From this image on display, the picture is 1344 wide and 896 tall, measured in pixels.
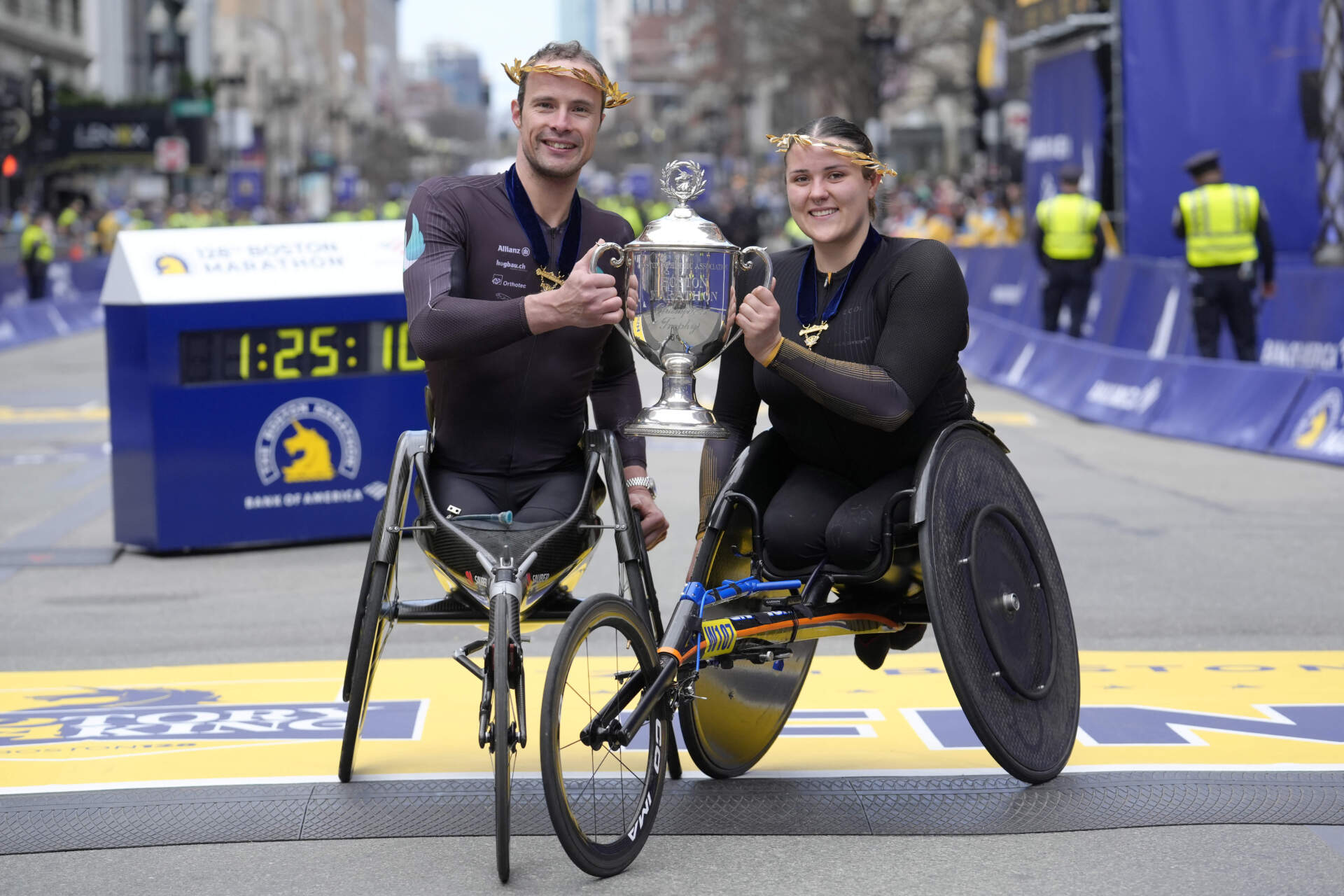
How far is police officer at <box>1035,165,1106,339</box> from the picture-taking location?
58.5ft

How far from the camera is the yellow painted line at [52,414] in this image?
16625 millimetres

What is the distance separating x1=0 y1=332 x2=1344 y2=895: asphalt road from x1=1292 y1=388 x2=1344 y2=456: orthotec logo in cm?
20

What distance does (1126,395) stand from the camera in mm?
15484

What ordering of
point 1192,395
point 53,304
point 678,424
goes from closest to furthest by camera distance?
point 678,424, point 1192,395, point 53,304

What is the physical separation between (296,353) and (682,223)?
591cm

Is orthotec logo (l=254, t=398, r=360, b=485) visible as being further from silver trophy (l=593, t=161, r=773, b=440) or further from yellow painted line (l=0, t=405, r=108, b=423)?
yellow painted line (l=0, t=405, r=108, b=423)

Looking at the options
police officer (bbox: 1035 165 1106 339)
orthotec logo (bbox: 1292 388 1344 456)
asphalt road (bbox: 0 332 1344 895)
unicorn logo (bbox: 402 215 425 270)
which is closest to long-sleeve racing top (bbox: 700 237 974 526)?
unicorn logo (bbox: 402 215 425 270)

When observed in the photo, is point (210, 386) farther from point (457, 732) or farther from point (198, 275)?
point (457, 732)

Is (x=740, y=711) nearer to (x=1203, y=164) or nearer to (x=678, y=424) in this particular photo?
(x=678, y=424)

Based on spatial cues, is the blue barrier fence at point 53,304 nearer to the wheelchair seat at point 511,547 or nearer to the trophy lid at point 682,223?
the wheelchair seat at point 511,547

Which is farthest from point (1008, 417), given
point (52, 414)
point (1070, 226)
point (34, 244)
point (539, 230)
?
point (34, 244)

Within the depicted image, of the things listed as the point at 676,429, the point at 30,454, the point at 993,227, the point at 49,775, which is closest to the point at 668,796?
the point at 676,429

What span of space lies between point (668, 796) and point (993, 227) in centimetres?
2661

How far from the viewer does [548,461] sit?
4.99m
